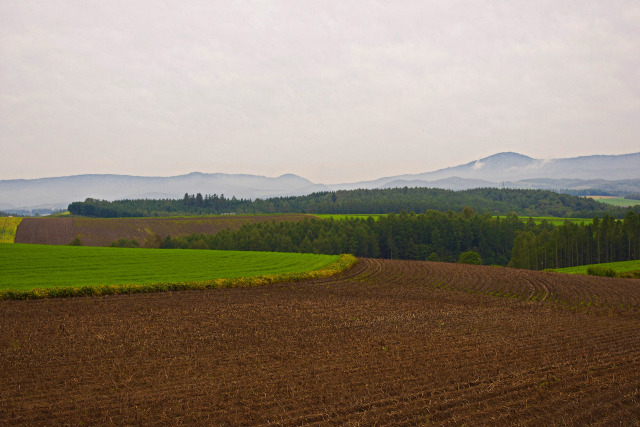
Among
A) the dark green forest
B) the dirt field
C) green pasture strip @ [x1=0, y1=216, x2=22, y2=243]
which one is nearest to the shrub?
the dirt field

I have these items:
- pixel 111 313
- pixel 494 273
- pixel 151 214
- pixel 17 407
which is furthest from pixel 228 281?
pixel 151 214

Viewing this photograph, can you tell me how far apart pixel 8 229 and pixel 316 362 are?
115 metres

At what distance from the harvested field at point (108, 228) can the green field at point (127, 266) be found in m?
50.0

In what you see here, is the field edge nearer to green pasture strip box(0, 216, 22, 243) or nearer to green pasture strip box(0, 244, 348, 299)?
green pasture strip box(0, 244, 348, 299)

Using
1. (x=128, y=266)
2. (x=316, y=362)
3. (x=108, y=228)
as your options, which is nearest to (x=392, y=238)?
(x=128, y=266)

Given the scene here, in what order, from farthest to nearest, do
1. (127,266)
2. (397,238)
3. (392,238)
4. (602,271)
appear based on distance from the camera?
(397,238), (392,238), (602,271), (127,266)

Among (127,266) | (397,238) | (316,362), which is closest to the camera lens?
(316,362)

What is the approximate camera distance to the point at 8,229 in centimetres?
10269

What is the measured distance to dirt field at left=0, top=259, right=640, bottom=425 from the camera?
11922 millimetres

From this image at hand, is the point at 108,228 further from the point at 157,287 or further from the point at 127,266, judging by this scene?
the point at 157,287

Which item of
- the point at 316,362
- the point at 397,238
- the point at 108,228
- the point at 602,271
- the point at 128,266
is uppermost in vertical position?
the point at 108,228

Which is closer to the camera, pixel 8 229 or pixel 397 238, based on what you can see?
pixel 8 229

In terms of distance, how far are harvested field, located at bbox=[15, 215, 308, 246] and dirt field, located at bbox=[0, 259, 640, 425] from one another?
3173 inches

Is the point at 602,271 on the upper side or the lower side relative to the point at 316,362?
lower
